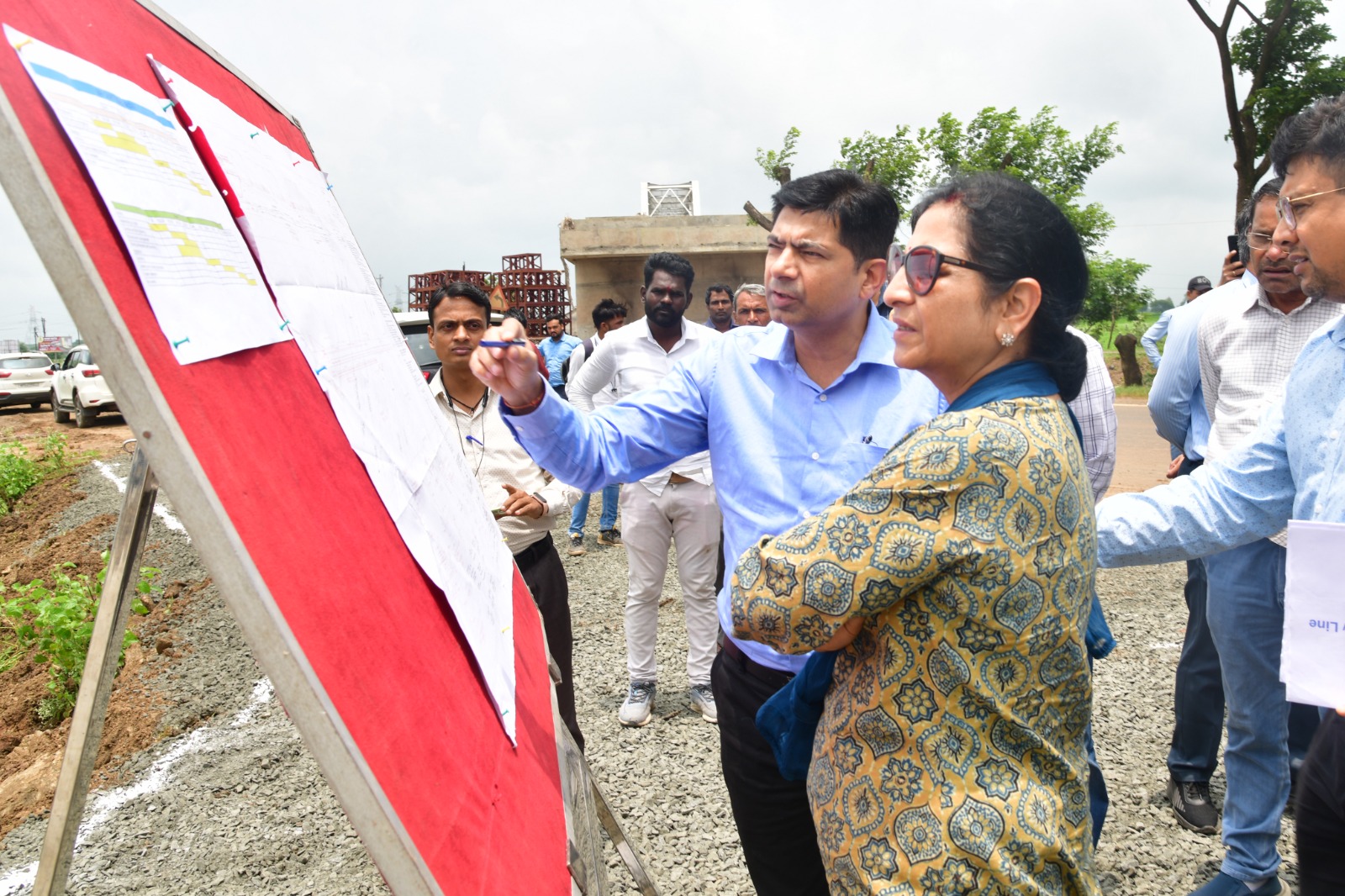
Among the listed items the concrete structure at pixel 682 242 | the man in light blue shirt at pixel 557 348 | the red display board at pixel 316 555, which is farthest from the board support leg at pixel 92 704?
the concrete structure at pixel 682 242

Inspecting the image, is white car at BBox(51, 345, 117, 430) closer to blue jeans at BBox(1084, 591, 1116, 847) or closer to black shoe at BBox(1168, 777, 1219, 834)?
black shoe at BBox(1168, 777, 1219, 834)

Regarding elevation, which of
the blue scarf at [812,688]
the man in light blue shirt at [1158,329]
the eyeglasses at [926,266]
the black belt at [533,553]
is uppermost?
the eyeglasses at [926,266]

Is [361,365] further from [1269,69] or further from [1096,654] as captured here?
[1269,69]

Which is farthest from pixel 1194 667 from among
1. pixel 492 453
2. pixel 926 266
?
pixel 492 453

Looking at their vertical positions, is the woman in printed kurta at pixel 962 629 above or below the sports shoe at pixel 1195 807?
above

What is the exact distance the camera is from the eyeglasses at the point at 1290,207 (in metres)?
1.45

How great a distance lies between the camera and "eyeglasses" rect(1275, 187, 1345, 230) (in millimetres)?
1452

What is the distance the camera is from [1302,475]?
1.67 metres

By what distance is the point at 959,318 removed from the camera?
1.31m

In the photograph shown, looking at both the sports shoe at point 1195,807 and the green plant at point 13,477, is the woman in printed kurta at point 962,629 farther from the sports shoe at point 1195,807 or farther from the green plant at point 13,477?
the green plant at point 13,477

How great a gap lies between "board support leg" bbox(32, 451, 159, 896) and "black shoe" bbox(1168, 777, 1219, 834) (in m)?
3.36

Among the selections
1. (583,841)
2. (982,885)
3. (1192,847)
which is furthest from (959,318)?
(1192,847)

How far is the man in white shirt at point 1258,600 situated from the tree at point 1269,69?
13249 millimetres

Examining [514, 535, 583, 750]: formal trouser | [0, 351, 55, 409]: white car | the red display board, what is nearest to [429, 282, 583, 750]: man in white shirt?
[514, 535, 583, 750]: formal trouser
